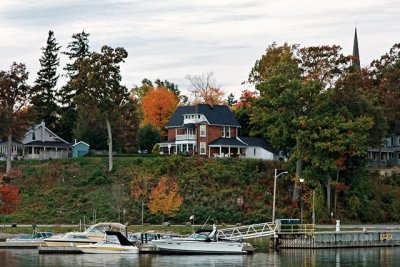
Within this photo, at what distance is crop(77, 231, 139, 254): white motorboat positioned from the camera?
74412 mm

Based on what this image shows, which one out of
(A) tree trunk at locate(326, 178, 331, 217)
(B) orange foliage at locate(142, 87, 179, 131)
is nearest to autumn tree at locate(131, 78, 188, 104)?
(B) orange foliage at locate(142, 87, 179, 131)

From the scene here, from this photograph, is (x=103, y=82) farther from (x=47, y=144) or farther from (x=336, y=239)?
(x=336, y=239)

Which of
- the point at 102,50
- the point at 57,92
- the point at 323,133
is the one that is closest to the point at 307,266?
the point at 323,133

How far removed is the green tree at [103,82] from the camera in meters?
110

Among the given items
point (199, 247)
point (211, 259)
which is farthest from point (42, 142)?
point (211, 259)

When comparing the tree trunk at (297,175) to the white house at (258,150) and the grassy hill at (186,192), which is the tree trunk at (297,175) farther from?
→ the white house at (258,150)

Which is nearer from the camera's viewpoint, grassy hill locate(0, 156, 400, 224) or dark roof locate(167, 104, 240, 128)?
grassy hill locate(0, 156, 400, 224)

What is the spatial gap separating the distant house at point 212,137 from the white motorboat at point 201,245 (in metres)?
41.5

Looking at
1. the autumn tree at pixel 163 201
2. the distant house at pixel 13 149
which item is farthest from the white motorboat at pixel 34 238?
the distant house at pixel 13 149

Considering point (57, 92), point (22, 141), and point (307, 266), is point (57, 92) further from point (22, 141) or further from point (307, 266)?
point (307, 266)

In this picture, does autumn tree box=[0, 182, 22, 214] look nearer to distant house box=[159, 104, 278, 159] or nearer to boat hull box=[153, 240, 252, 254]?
boat hull box=[153, 240, 252, 254]

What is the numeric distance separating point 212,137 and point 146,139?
16292 mm

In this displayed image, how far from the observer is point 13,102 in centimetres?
11150

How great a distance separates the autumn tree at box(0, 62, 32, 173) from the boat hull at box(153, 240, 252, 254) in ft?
131
